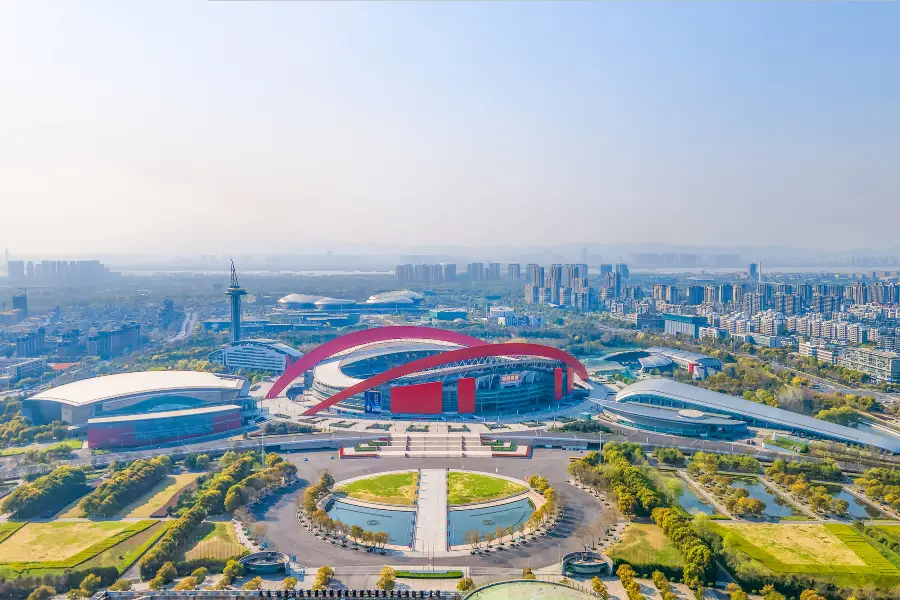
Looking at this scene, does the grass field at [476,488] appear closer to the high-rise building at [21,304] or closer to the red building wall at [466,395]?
the red building wall at [466,395]

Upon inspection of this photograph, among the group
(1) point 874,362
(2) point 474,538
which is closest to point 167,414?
(2) point 474,538

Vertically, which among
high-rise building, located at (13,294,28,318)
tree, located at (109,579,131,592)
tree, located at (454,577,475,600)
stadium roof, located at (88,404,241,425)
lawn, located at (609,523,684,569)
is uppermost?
high-rise building, located at (13,294,28,318)

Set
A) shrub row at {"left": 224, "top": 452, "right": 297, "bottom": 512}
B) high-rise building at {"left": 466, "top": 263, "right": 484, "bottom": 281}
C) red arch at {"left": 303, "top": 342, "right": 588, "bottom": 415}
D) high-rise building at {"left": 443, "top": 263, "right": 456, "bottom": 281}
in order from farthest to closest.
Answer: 1. high-rise building at {"left": 466, "top": 263, "right": 484, "bottom": 281}
2. high-rise building at {"left": 443, "top": 263, "right": 456, "bottom": 281}
3. red arch at {"left": 303, "top": 342, "right": 588, "bottom": 415}
4. shrub row at {"left": 224, "top": 452, "right": 297, "bottom": 512}

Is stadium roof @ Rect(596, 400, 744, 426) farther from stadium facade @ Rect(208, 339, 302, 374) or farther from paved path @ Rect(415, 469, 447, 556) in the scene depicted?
stadium facade @ Rect(208, 339, 302, 374)

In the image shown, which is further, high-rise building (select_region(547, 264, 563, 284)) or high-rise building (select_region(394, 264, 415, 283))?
high-rise building (select_region(394, 264, 415, 283))

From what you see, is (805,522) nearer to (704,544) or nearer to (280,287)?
(704,544)

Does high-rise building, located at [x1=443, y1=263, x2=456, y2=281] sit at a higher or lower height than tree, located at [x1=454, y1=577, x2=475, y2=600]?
higher

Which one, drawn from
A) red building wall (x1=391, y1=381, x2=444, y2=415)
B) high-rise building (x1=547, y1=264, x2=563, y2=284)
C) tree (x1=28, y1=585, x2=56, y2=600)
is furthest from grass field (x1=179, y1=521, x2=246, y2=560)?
high-rise building (x1=547, y1=264, x2=563, y2=284)

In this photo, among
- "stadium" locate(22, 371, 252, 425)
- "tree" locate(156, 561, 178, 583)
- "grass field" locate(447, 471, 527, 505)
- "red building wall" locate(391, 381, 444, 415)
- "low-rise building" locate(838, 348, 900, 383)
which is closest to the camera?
"tree" locate(156, 561, 178, 583)
